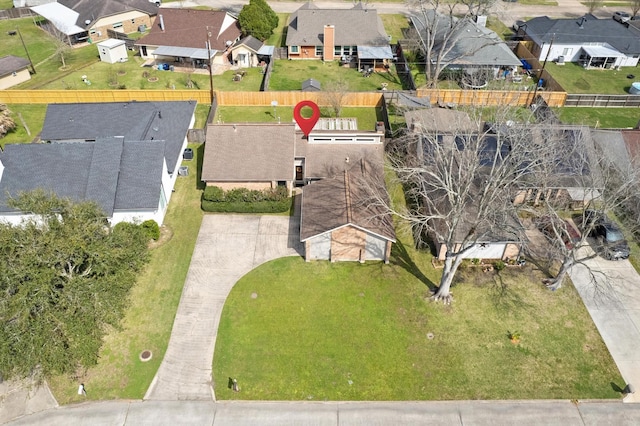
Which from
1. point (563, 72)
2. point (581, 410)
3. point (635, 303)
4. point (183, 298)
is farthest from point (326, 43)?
point (581, 410)

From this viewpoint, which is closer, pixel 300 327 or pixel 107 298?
pixel 107 298

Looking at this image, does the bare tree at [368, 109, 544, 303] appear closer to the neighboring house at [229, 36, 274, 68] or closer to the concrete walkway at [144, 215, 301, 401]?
the concrete walkway at [144, 215, 301, 401]

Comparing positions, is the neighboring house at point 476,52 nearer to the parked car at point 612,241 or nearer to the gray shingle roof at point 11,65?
the parked car at point 612,241

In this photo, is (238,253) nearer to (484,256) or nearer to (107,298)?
(107,298)

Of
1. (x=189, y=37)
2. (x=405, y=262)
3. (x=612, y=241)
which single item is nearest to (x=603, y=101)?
(x=612, y=241)

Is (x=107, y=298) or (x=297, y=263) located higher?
(x=107, y=298)

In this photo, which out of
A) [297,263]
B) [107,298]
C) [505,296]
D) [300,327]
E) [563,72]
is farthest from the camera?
[563,72]

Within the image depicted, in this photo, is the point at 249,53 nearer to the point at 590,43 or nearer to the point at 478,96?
the point at 478,96
